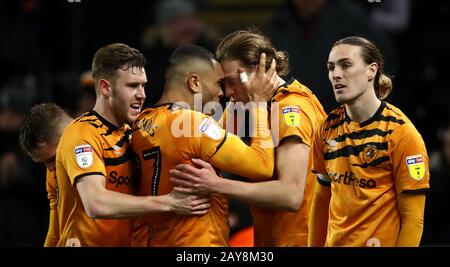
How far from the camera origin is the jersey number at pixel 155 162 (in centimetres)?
538

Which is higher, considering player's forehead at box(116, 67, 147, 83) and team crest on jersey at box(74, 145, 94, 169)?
player's forehead at box(116, 67, 147, 83)

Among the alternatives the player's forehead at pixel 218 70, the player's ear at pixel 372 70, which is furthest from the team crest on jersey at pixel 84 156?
the player's ear at pixel 372 70

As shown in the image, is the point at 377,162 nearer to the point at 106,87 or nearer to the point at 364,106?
the point at 364,106

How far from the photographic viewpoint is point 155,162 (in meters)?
5.40

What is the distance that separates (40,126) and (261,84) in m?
1.53

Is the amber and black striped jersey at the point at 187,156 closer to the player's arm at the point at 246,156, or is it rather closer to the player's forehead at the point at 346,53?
the player's arm at the point at 246,156

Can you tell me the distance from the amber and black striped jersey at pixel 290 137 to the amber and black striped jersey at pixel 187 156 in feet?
0.46

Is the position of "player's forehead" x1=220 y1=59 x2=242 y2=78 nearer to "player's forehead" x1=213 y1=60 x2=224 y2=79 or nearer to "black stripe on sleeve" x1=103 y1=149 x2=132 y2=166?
"player's forehead" x1=213 y1=60 x2=224 y2=79

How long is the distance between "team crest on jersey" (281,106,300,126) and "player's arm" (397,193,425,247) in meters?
0.80

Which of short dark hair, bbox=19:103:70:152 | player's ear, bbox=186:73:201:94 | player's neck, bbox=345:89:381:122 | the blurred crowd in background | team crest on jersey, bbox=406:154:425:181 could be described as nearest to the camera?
team crest on jersey, bbox=406:154:425:181

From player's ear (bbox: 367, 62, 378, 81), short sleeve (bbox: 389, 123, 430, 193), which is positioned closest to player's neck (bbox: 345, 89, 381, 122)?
player's ear (bbox: 367, 62, 378, 81)

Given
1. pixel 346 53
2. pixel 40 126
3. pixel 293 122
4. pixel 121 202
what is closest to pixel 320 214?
pixel 293 122

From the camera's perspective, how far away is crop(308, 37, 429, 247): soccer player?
207 inches

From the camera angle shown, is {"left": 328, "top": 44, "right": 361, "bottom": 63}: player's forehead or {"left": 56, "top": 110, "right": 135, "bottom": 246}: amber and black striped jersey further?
{"left": 328, "top": 44, "right": 361, "bottom": 63}: player's forehead
